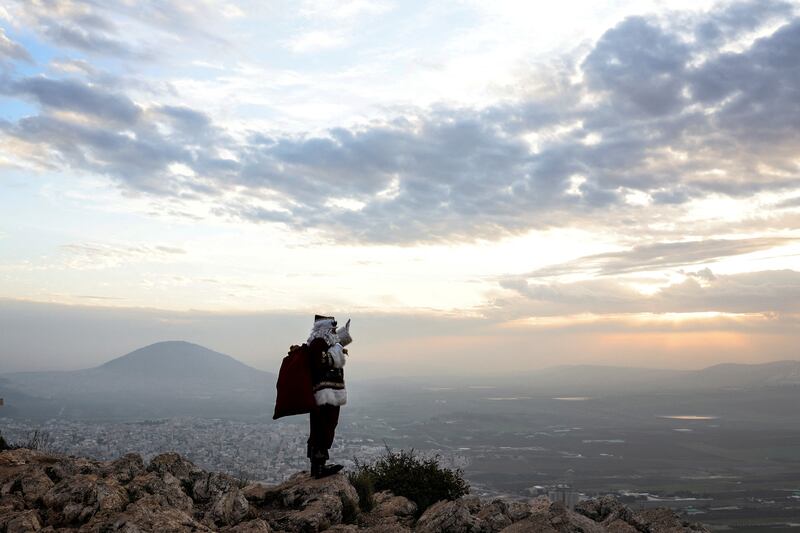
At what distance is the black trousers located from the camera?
42.1 ft

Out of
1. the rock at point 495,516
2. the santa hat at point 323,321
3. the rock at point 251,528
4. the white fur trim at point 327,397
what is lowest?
the rock at point 495,516

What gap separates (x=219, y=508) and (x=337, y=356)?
3.92 m

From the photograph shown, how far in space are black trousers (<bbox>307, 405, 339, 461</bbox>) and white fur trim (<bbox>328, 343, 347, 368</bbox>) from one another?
923 millimetres

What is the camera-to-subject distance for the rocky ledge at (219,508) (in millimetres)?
9094

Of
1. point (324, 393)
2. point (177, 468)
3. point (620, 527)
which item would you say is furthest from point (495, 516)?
point (177, 468)

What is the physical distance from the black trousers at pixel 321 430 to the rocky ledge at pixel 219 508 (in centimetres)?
61

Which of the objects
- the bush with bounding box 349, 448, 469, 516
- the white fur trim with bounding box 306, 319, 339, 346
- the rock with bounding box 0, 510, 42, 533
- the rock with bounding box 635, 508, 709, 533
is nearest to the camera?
the rock with bounding box 0, 510, 42, 533

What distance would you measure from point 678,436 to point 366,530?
5969 inches

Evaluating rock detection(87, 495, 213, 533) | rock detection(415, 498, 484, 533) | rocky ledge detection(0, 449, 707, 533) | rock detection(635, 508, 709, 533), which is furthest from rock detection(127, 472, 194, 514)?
rock detection(635, 508, 709, 533)

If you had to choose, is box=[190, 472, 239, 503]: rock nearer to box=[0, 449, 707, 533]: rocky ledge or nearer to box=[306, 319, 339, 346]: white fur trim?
box=[0, 449, 707, 533]: rocky ledge

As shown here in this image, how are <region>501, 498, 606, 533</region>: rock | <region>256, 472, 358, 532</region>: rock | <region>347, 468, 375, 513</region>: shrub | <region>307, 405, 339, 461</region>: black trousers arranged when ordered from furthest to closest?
<region>307, 405, 339, 461</region>: black trousers, <region>347, 468, 375, 513</region>: shrub, <region>256, 472, 358, 532</region>: rock, <region>501, 498, 606, 533</region>: rock

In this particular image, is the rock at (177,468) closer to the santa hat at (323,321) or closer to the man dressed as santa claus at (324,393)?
the man dressed as santa claus at (324,393)

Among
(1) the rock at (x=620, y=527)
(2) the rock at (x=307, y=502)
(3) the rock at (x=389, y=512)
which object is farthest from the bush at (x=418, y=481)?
(1) the rock at (x=620, y=527)

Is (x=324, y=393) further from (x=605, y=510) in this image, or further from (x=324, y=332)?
(x=605, y=510)
